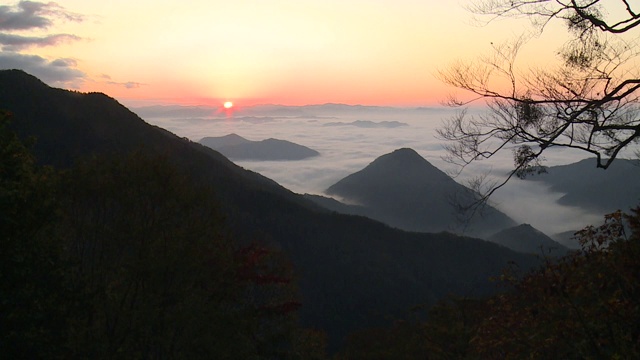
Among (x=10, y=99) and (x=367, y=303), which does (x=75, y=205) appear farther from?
(x=10, y=99)

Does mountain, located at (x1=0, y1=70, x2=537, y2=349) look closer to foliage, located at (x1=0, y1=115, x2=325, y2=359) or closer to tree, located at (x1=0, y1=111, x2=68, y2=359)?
foliage, located at (x1=0, y1=115, x2=325, y2=359)

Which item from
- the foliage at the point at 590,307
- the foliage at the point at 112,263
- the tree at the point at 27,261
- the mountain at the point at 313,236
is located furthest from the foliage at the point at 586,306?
the mountain at the point at 313,236

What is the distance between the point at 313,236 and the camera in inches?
5157

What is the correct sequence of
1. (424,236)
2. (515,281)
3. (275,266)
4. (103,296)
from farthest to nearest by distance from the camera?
(424,236) → (275,266) → (103,296) → (515,281)

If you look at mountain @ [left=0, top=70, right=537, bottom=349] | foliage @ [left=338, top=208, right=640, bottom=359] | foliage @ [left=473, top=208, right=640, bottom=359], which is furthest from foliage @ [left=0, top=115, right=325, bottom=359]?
mountain @ [left=0, top=70, right=537, bottom=349]

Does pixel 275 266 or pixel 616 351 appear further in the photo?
pixel 275 266

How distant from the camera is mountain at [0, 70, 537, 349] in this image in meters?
108

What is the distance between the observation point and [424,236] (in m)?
150

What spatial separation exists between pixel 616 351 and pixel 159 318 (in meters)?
11.9

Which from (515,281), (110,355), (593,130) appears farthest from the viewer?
(110,355)

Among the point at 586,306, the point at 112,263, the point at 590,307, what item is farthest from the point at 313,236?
the point at 590,307

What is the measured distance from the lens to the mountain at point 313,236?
108375 mm

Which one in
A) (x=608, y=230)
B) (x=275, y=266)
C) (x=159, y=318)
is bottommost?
(x=275, y=266)

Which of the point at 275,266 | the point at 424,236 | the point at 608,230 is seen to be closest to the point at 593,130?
the point at 608,230
